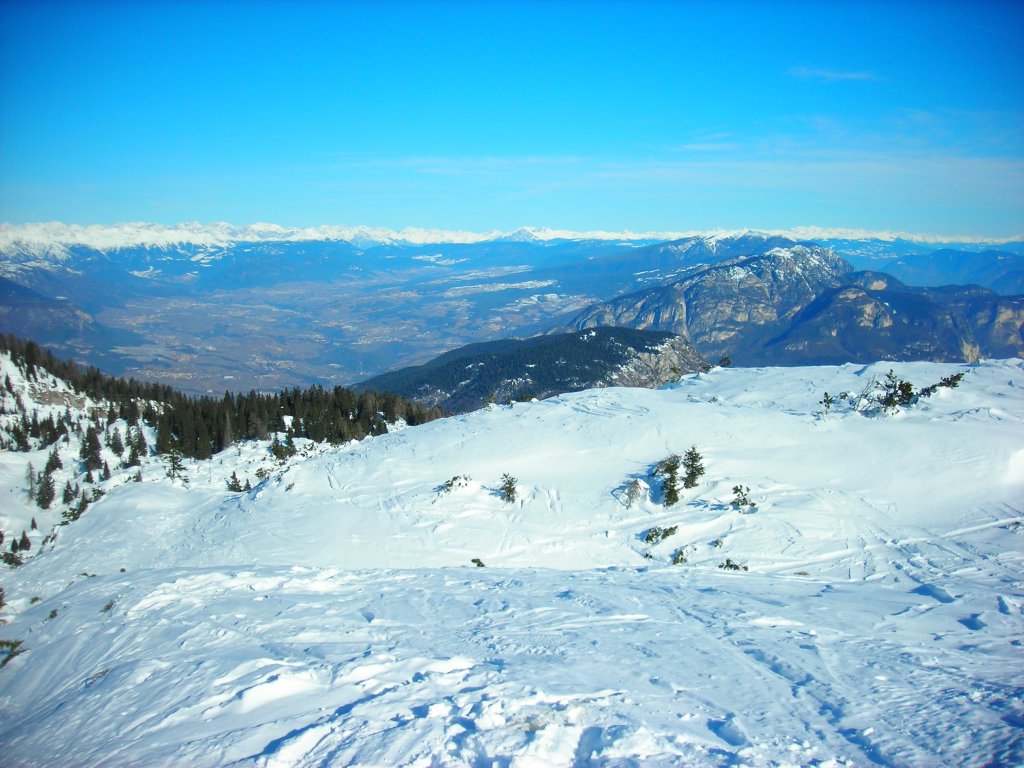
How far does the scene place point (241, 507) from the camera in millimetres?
26312

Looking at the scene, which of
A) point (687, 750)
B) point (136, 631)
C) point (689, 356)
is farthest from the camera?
point (689, 356)

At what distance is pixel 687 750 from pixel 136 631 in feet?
39.6

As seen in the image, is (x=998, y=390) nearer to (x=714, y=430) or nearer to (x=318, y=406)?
(x=714, y=430)

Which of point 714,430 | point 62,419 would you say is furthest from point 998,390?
point 62,419

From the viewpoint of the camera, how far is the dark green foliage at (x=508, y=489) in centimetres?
2373

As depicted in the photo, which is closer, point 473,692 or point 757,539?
point 473,692

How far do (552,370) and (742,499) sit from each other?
377 feet

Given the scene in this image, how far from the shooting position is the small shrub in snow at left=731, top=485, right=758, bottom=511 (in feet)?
68.3

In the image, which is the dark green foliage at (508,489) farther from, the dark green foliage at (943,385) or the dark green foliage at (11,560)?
the dark green foliage at (11,560)

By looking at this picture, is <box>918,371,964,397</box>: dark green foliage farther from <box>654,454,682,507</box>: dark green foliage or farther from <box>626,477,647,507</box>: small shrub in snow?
<box>626,477,647,507</box>: small shrub in snow

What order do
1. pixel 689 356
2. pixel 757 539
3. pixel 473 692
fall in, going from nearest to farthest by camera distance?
pixel 473 692, pixel 757 539, pixel 689 356

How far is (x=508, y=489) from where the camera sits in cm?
2388

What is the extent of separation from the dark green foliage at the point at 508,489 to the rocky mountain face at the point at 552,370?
303 ft

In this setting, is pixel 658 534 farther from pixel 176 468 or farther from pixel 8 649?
pixel 176 468
